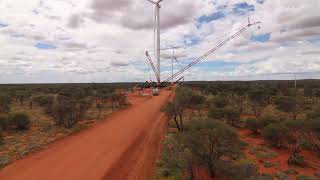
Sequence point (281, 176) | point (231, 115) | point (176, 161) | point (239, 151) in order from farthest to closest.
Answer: point (231, 115), point (239, 151), point (176, 161), point (281, 176)

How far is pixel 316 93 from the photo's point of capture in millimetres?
76625

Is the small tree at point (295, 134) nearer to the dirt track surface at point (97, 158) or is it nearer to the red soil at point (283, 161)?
the red soil at point (283, 161)

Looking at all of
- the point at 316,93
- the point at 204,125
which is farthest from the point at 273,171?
the point at 316,93

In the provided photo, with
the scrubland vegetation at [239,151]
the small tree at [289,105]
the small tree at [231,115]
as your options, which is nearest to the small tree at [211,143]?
the scrubland vegetation at [239,151]

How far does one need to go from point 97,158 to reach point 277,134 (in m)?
16.1

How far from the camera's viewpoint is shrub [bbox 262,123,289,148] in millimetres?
28033

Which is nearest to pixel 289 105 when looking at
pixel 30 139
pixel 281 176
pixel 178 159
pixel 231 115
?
pixel 231 115

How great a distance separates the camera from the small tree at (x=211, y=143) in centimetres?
1995

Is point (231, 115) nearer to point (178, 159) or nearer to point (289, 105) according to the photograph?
point (289, 105)

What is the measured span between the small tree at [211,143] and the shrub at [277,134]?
9136 millimetres

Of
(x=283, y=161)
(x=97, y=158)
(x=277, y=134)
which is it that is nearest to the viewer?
(x=97, y=158)

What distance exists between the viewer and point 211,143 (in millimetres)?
20188

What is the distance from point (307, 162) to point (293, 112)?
21.2 metres

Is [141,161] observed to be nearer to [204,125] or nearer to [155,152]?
[155,152]
